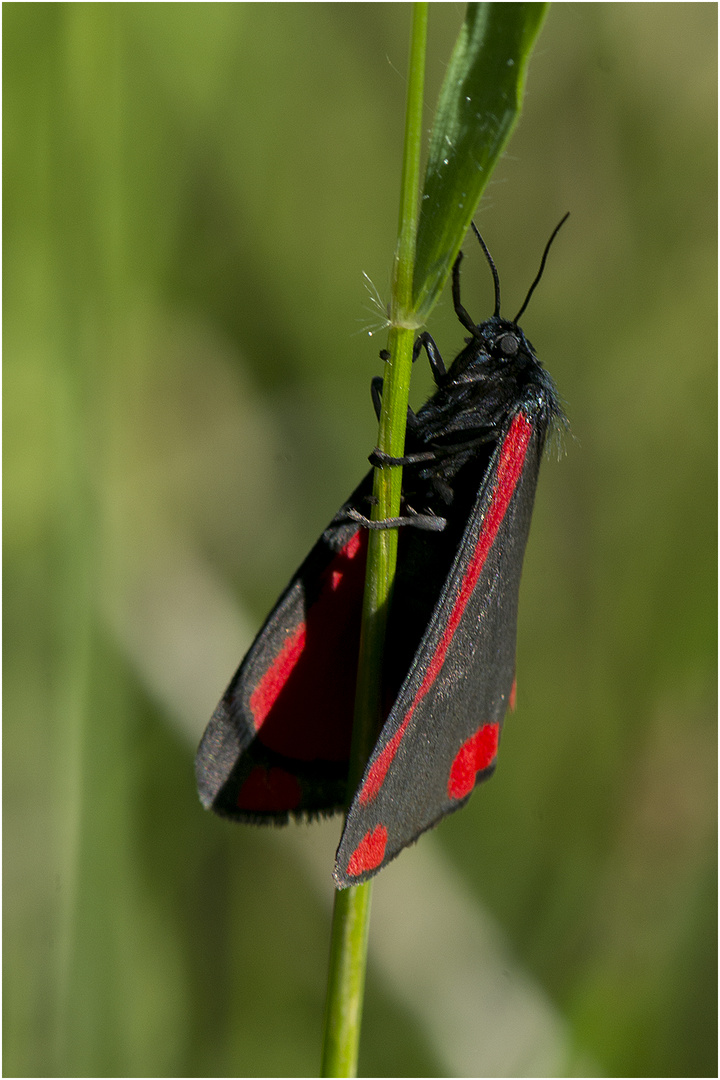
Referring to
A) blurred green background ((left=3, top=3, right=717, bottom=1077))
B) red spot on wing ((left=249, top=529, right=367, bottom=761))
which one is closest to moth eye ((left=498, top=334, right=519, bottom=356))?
red spot on wing ((left=249, top=529, right=367, bottom=761))

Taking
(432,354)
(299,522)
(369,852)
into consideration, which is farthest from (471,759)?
(299,522)

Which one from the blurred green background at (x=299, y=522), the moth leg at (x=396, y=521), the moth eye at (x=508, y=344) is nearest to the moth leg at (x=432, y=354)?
the moth eye at (x=508, y=344)

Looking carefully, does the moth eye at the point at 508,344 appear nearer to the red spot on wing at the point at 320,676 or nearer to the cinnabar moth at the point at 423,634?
the cinnabar moth at the point at 423,634

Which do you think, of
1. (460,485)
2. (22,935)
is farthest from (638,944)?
(22,935)

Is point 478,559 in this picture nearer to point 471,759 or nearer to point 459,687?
point 459,687

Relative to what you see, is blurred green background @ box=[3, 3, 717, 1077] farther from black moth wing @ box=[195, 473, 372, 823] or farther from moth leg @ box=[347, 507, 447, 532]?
moth leg @ box=[347, 507, 447, 532]

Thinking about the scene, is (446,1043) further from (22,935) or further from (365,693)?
(365,693)

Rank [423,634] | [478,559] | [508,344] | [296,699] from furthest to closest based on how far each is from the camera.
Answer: [508,344], [296,699], [478,559], [423,634]
